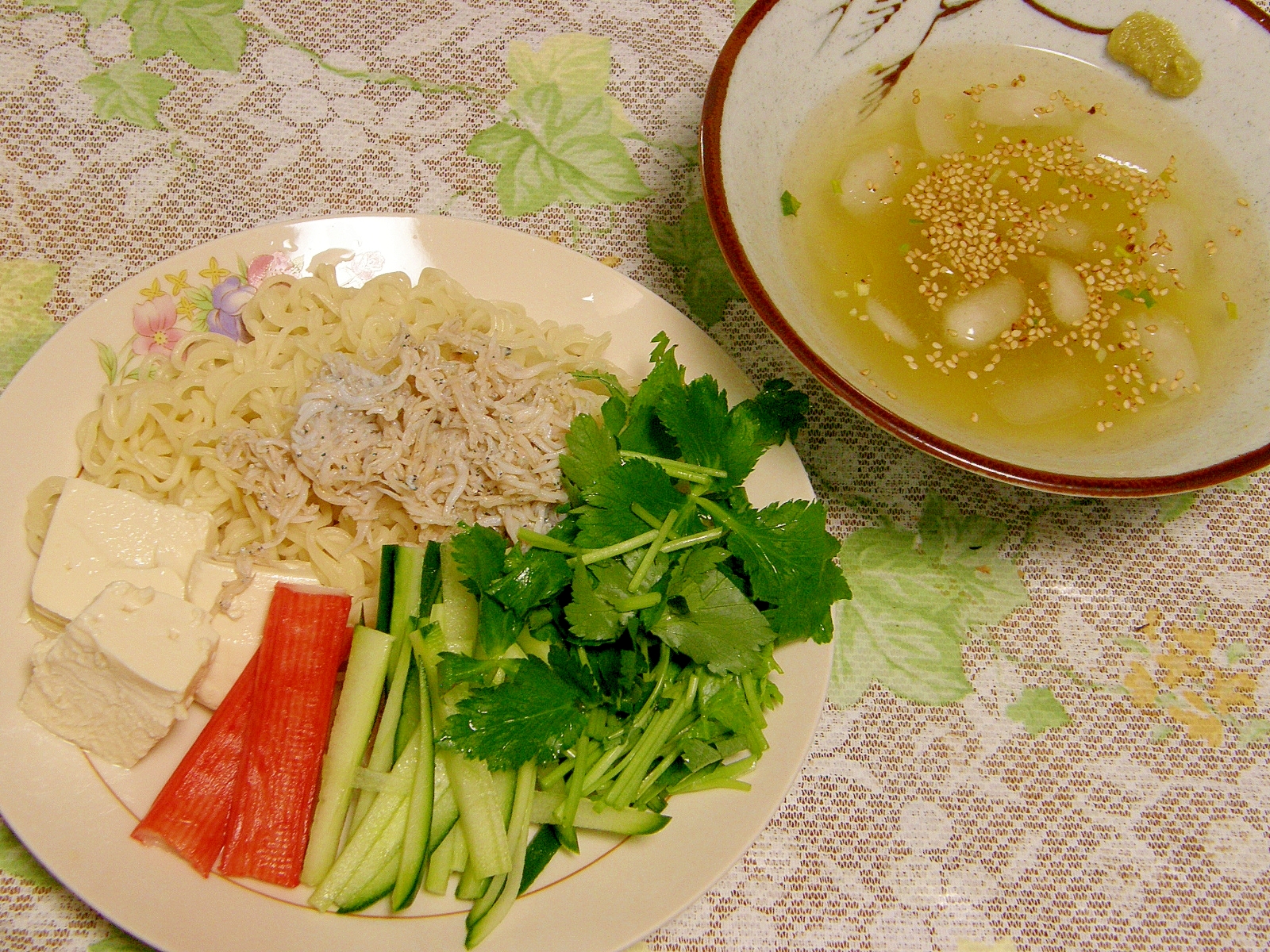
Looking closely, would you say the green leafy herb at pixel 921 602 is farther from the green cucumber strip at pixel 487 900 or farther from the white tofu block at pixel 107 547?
the white tofu block at pixel 107 547

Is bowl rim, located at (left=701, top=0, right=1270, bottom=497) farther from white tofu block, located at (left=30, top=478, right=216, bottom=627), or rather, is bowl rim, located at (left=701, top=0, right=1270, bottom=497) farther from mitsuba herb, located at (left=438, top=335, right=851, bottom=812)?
white tofu block, located at (left=30, top=478, right=216, bottom=627)

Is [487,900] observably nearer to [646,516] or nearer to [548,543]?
[548,543]

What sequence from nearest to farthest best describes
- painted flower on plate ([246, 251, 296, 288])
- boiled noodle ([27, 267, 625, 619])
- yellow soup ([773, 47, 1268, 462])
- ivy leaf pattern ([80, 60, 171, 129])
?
1. boiled noodle ([27, 267, 625, 619])
2. yellow soup ([773, 47, 1268, 462])
3. painted flower on plate ([246, 251, 296, 288])
4. ivy leaf pattern ([80, 60, 171, 129])

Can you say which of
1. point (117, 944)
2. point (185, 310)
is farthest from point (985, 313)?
point (117, 944)

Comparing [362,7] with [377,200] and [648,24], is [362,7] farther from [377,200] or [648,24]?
[648,24]

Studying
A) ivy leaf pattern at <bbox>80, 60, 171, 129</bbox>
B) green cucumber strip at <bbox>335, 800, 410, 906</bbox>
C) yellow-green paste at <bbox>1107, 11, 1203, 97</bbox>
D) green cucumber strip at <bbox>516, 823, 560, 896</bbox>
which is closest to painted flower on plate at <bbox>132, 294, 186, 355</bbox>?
ivy leaf pattern at <bbox>80, 60, 171, 129</bbox>

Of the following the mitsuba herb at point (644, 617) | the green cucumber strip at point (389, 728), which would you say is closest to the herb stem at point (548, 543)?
the mitsuba herb at point (644, 617)
